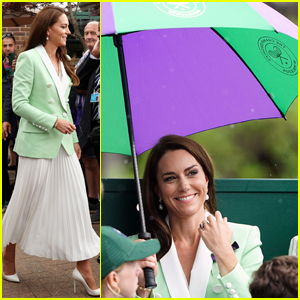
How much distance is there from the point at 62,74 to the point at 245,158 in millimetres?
3156

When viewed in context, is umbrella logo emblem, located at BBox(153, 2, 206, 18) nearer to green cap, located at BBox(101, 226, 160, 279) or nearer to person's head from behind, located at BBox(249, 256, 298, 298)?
green cap, located at BBox(101, 226, 160, 279)

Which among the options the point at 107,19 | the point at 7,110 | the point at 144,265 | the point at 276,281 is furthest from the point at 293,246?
the point at 7,110

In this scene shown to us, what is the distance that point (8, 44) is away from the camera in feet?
10.3

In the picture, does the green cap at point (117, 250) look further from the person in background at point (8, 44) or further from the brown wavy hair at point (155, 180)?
the person in background at point (8, 44)

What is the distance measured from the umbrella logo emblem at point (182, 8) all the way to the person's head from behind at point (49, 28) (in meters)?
0.92

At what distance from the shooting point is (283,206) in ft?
9.70

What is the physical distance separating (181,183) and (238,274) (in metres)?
0.51

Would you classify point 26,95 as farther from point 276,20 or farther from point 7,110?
point 276,20

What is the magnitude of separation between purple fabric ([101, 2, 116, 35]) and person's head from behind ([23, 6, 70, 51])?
834mm

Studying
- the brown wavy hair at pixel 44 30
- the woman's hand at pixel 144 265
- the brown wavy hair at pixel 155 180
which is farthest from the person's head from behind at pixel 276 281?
the brown wavy hair at pixel 44 30

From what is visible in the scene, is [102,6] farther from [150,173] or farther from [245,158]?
[245,158]

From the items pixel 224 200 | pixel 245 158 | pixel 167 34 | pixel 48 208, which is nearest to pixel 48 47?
pixel 167 34

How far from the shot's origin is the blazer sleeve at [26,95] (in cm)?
299

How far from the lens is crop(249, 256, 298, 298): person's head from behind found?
2096mm
